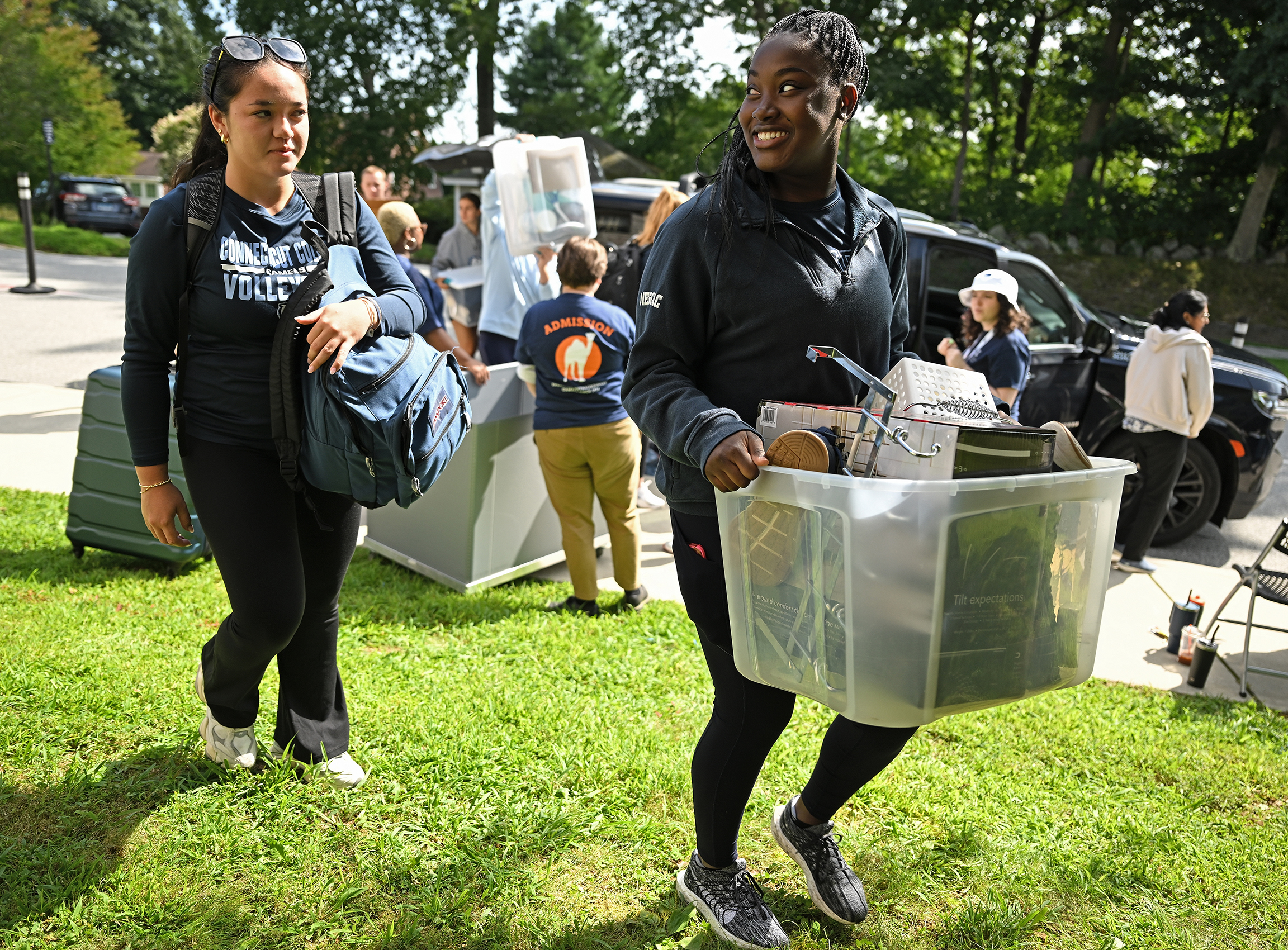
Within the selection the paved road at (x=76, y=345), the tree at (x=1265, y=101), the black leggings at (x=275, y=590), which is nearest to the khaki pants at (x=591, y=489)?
the black leggings at (x=275, y=590)

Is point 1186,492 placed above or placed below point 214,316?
below

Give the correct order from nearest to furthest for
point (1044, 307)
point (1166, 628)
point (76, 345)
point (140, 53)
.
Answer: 1. point (1166, 628)
2. point (1044, 307)
3. point (76, 345)
4. point (140, 53)

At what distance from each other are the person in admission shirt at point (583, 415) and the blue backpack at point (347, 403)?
1.91 meters

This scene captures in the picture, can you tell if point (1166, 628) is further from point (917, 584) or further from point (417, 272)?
point (417, 272)

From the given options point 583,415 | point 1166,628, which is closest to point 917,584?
point 583,415

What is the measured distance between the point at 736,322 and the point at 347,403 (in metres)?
0.98

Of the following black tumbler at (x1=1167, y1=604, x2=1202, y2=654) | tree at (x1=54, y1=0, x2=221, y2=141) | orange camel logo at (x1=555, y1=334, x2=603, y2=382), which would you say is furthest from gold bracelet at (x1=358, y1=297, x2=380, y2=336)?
tree at (x1=54, y1=0, x2=221, y2=141)

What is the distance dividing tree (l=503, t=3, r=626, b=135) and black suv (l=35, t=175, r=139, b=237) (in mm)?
11917

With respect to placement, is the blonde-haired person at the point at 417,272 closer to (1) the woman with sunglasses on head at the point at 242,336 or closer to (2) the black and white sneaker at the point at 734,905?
(1) the woman with sunglasses on head at the point at 242,336

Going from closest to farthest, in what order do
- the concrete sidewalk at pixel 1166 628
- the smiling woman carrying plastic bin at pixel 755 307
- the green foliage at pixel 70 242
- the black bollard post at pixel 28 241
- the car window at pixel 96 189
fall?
the smiling woman carrying plastic bin at pixel 755 307, the concrete sidewalk at pixel 1166 628, the black bollard post at pixel 28 241, the green foliage at pixel 70 242, the car window at pixel 96 189

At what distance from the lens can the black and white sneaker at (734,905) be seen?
91.8 inches

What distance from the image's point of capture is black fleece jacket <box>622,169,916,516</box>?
1.96m

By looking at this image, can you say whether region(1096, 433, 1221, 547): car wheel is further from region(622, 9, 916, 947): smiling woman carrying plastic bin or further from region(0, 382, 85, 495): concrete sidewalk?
region(0, 382, 85, 495): concrete sidewalk

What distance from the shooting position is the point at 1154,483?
5.89m
